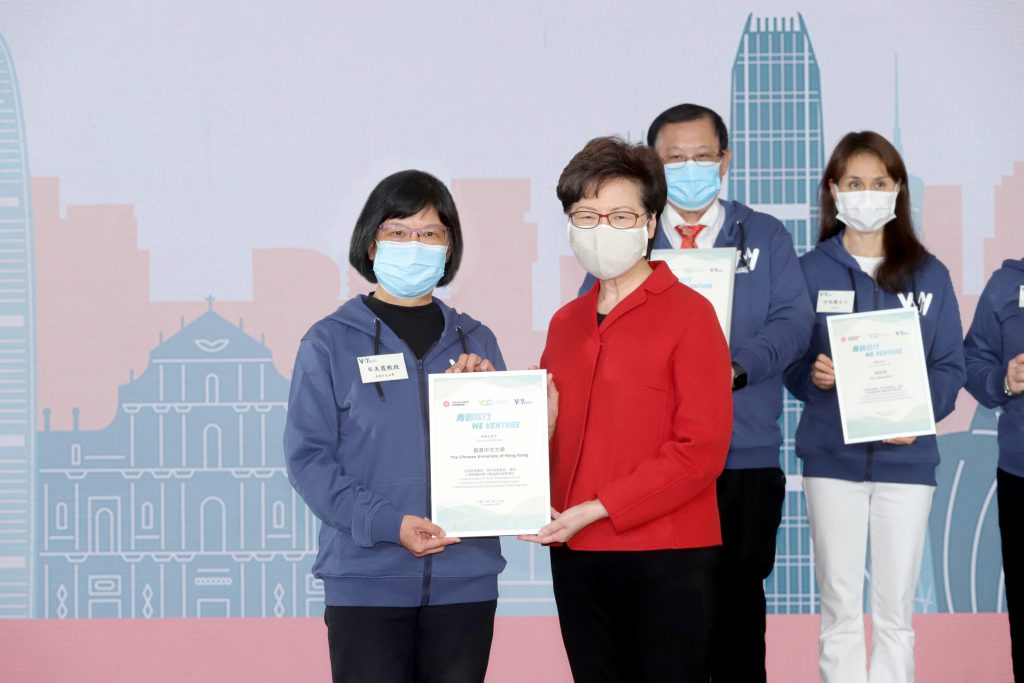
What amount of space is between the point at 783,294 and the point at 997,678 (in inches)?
94.3

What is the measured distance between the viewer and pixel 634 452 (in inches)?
85.7

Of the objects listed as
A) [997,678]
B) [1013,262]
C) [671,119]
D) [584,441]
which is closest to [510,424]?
[584,441]

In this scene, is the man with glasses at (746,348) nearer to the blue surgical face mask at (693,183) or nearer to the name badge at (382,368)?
the blue surgical face mask at (693,183)

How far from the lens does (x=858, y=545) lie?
3201 millimetres

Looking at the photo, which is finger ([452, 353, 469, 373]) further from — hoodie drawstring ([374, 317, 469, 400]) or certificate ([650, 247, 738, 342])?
certificate ([650, 247, 738, 342])

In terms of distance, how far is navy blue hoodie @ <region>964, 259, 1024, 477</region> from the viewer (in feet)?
10.6

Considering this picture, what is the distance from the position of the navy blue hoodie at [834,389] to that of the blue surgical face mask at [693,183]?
479 millimetres

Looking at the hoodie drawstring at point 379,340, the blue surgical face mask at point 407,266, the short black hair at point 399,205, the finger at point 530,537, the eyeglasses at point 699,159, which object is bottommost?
the finger at point 530,537

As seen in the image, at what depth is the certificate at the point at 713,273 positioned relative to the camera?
2.98 metres

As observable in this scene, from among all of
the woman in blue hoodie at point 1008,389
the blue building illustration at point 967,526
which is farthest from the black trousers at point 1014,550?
the blue building illustration at point 967,526

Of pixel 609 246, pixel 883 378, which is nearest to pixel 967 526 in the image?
pixel 883 378

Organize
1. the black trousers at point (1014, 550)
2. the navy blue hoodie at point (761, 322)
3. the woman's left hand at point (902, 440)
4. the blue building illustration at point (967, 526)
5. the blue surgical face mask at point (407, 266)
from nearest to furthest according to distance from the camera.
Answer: the blue surgical face mask at point (407, 266) → the navy blue hoodie at point (761, 322) → the woman's left hand at point (902, 440) → the black trousers at point (1014, 550) → the blue building illustration at point (967, 526)

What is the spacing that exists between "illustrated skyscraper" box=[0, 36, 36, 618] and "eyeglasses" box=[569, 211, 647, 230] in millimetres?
3219

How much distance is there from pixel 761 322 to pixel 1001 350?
0.96 m
